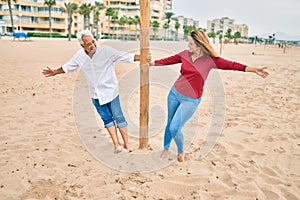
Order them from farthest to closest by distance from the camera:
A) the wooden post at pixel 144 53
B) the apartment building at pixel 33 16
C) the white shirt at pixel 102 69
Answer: the apartment building at pixel 33 16 < the wooden post at pixel 144 53 < the white shirt at pixel 102 69

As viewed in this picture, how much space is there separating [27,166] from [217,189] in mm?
2510

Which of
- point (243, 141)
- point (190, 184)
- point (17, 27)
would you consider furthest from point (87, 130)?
point (17, 27)

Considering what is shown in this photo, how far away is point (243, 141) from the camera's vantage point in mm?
4672

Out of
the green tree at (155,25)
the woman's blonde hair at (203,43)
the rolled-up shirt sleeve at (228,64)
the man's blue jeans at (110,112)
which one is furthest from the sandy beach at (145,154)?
the green tree at (155,25)

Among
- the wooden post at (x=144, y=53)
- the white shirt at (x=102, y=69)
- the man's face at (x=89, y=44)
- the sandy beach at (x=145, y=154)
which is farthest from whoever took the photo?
the wooden post at (x=144, y=53)

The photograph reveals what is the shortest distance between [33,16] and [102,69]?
68809 millimetres

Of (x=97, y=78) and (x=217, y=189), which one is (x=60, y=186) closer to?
(x=97, y=78)

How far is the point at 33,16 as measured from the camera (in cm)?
6356

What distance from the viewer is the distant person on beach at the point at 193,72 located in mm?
3229

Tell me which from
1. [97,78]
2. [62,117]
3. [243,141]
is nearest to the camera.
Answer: [97,78]

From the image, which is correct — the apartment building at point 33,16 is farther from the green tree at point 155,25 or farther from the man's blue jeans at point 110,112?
the man's blue jeans at point 110,112

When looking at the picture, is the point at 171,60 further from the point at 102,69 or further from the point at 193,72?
the point at 102,69

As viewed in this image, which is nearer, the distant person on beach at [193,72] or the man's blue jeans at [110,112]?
the distant person on beach at [193,72]

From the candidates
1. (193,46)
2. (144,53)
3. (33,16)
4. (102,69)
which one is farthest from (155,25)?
(193,46)
